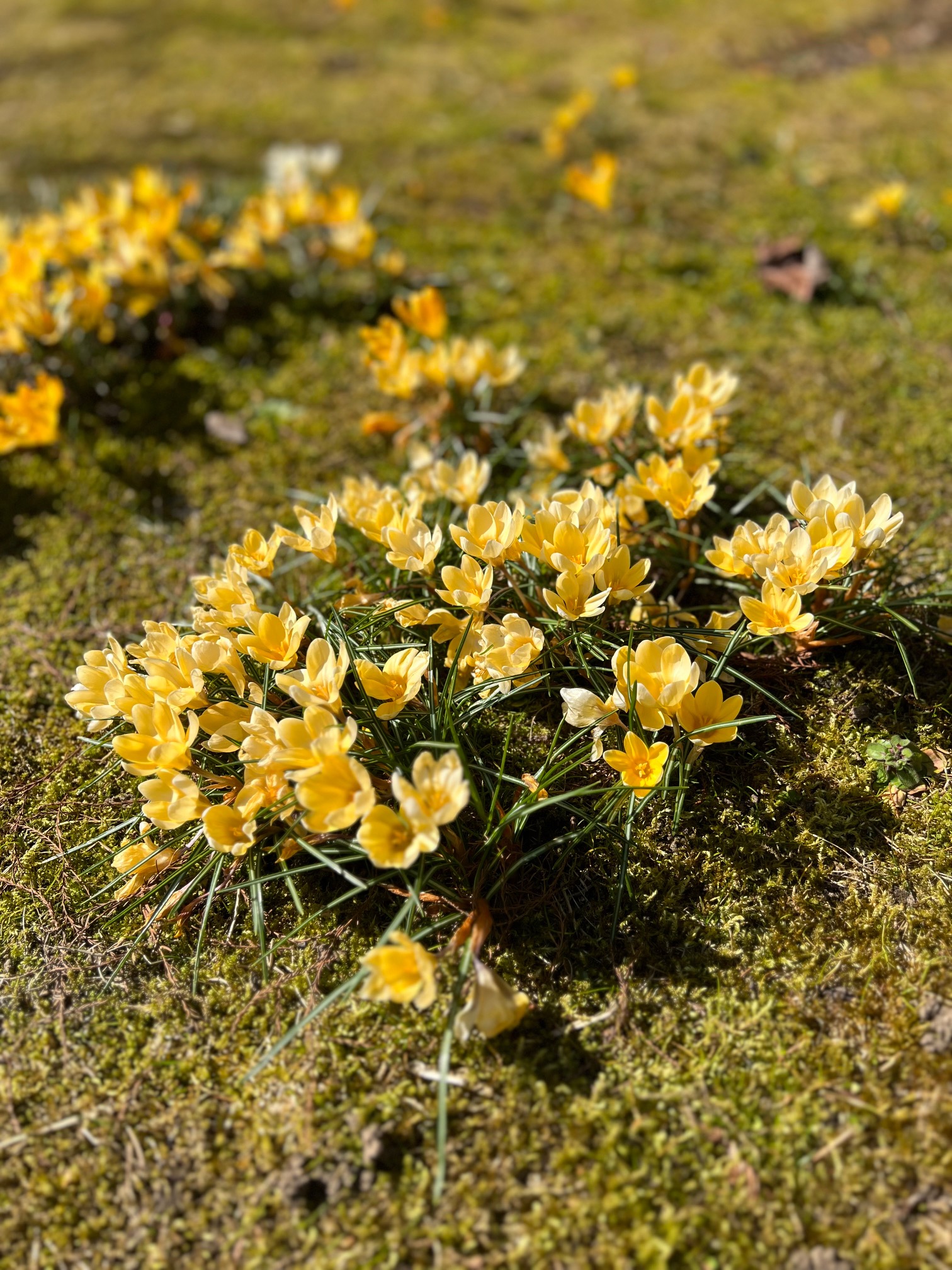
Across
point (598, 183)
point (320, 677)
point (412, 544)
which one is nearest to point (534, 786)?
point (320, 677)

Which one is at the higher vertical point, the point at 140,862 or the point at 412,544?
the point at 412,544

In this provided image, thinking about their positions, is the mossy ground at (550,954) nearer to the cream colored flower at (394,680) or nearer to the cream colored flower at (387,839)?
the cream colored flower at (387,839)

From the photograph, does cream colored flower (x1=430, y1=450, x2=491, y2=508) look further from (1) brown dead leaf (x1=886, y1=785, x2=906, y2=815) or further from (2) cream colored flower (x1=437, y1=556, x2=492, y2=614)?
(1) brown dead leaf (x1=886, y1=785, x2=906, y2=815)

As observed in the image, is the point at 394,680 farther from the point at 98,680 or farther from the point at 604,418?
the point at 604,418

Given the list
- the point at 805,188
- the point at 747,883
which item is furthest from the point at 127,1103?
the point at 805,188

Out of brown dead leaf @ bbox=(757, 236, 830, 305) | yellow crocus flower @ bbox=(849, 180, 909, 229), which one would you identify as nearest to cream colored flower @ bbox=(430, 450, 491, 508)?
brown dead leaf @ bbox=(757, 236, 830, 305)

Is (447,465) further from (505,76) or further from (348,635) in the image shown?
(505,76)
